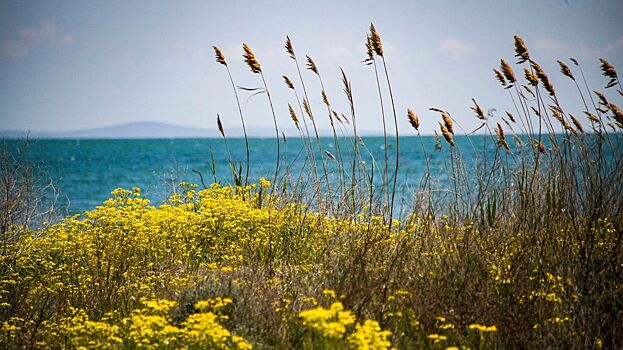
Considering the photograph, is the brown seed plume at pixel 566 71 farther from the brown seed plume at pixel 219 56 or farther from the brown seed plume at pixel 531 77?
the brown seed plume at pixel 219 56

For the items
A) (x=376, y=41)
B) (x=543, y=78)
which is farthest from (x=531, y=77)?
(x=376, y=41)

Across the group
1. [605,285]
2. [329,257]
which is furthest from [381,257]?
[605,285]

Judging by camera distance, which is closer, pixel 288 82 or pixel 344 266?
pixel 344 266

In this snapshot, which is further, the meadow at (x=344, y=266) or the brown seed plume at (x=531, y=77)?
the brown seed plume at (x=531, y=77)

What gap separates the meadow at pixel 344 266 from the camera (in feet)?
13.5

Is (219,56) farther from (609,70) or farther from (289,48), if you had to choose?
(609,70)

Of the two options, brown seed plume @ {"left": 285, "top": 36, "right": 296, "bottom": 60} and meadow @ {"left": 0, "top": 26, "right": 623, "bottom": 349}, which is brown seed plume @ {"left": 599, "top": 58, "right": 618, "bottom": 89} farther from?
brown seed plume @ {"left": 285, "top": 36, "right": 296, "bottom": 60}

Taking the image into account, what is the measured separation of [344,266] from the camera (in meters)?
4.90

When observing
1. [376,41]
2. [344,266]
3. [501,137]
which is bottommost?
[344,266]

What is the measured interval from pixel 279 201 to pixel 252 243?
4.80 ft

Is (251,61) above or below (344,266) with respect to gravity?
above

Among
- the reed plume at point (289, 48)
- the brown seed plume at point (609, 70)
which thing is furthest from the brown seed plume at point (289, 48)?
the brown seed plume at point (609, 70)

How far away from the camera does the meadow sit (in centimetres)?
410

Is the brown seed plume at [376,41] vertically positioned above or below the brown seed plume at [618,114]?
above
